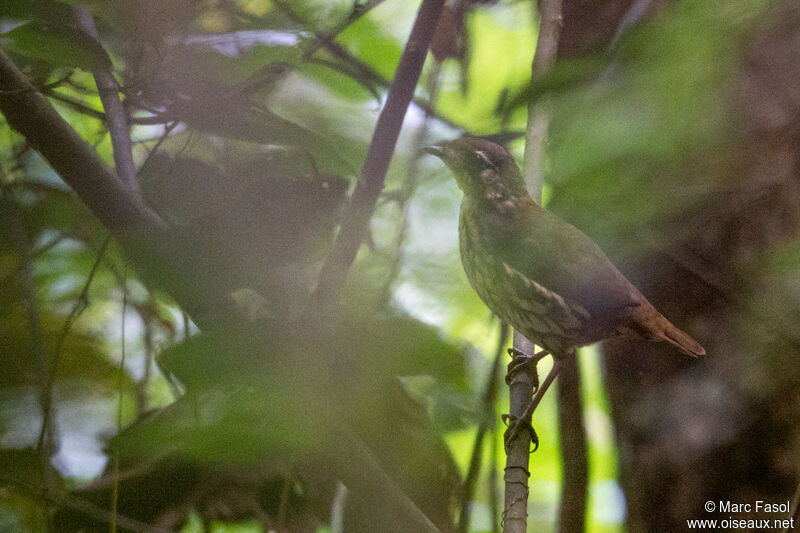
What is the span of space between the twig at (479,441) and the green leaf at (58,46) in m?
0.57

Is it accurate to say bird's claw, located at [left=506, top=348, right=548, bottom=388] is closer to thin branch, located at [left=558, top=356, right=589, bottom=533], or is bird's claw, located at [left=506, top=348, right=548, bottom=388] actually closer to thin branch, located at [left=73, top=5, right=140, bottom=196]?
thin branch, located at [left=558, top=356, right=589, bottom=533]

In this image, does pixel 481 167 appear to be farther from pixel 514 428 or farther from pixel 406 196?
pixel 514 428

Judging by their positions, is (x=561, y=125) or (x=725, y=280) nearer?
(x=561, y=125)

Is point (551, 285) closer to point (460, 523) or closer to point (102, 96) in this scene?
point (460, 523)

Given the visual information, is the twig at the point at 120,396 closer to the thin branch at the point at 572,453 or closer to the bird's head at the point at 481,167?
the bird's head at the point at 481,167

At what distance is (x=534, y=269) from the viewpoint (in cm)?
81

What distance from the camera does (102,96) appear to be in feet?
2.82

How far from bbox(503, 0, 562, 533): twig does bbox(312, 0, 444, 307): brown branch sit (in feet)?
0.50

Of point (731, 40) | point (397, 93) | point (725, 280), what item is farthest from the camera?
point (397, 93)

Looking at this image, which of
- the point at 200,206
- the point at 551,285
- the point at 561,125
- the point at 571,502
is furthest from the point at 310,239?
the point at 571,502

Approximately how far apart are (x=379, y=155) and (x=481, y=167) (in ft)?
0.46

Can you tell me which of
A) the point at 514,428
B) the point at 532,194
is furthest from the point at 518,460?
the point at 532,194

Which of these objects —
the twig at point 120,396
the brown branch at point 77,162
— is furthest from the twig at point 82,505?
the brown branch at point 77,162

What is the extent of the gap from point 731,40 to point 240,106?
57cm
